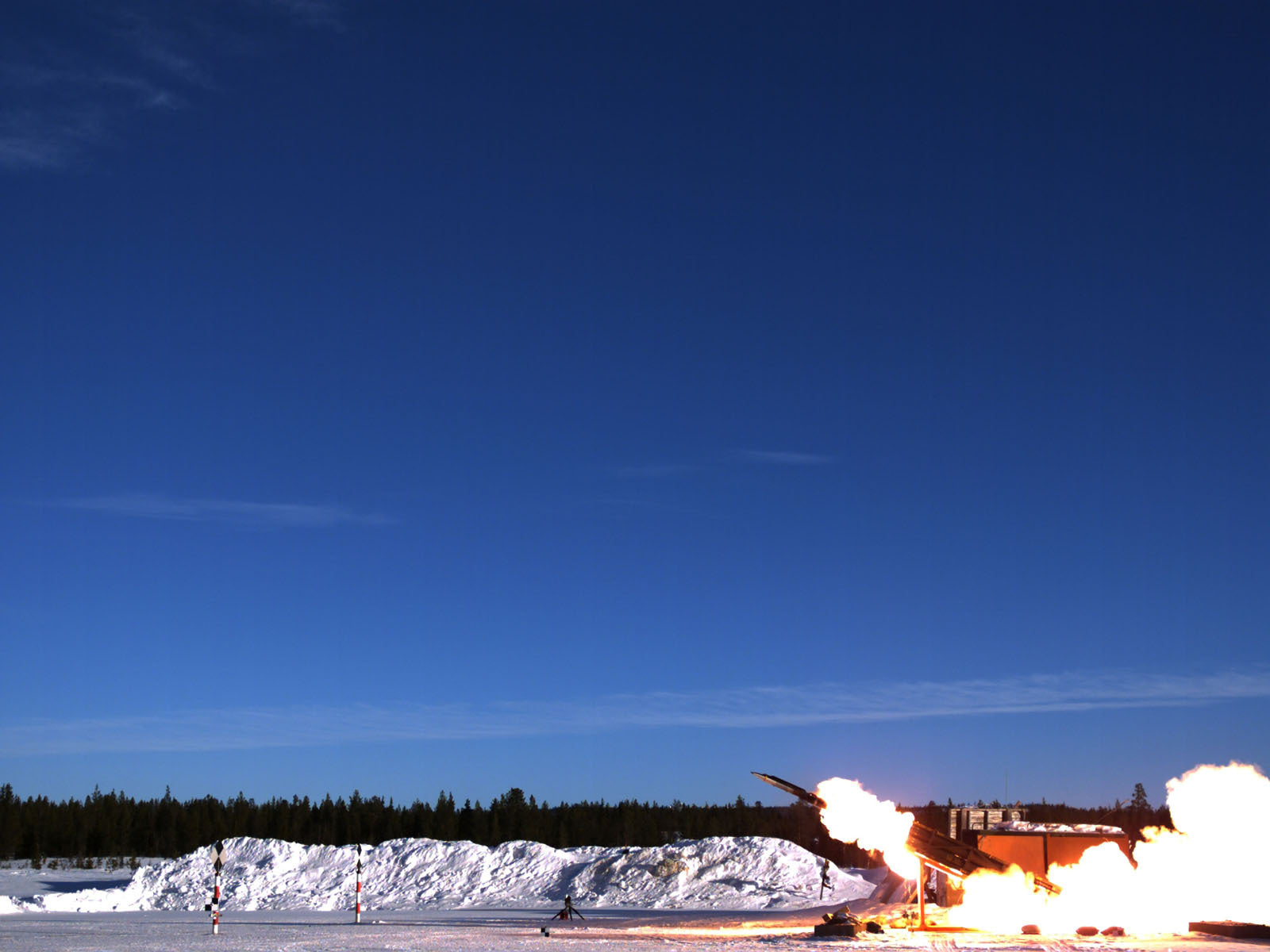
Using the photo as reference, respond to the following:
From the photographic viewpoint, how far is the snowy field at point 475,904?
31.9 m

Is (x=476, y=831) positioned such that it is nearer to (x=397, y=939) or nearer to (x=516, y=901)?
(x=516, y=901)

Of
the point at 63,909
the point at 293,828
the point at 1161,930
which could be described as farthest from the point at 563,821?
the point at 1161,930

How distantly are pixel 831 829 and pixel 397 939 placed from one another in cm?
1209

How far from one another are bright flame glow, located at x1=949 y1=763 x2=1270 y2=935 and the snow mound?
1410 centimetres

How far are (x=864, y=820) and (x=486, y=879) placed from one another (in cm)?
3238

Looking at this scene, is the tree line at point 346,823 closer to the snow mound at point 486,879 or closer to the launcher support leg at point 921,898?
the snow mound at point 486,879

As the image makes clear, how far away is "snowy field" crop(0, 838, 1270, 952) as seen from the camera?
3192 centimetres

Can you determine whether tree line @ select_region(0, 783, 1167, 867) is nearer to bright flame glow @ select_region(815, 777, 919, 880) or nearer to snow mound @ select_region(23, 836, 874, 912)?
snow mound @ select_region(23, 836, 874, 912)

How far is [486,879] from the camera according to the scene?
64.2 m

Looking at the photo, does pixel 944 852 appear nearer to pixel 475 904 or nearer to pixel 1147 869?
pixel 1147 869

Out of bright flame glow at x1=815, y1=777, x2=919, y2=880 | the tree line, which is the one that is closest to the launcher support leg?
bright flame glow at x1=815, y1=777, x2=919, y2=880

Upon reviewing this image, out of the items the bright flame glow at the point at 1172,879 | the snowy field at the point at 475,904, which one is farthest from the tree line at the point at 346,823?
the bright flame glow at the point at 1172,879

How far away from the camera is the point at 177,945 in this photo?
3103cm

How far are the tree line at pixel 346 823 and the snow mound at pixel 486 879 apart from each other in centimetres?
4299
